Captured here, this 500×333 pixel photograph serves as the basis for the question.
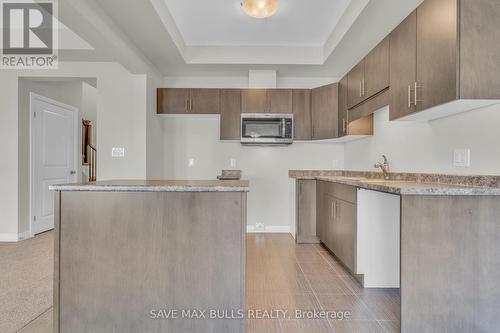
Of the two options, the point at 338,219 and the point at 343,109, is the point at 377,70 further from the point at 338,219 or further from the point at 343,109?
the point at 338,219

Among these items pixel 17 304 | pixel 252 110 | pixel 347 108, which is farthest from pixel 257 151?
pixel 17 304

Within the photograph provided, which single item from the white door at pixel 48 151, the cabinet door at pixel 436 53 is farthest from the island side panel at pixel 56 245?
the white door at pixel 48 151

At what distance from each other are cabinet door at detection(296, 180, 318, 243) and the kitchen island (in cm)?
227

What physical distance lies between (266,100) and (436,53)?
7.91ft

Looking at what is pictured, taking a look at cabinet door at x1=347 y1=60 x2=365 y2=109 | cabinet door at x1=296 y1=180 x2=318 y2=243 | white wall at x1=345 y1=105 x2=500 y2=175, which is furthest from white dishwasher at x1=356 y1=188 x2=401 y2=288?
cabinet door at x1=296 y1=180 x2=318 y2=243

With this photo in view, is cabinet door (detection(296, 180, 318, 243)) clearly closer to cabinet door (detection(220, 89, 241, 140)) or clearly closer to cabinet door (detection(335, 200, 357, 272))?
cabinet door (detection(335, 200, 357, 272))

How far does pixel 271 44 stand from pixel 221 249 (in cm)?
298

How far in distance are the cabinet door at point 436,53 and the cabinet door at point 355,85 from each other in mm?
960

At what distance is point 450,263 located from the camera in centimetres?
164

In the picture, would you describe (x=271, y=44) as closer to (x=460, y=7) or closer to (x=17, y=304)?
(x=460, y=7)

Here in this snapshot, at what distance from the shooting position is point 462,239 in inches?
63.9

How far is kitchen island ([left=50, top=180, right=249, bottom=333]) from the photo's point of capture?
5.15ft

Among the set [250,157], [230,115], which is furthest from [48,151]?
[250,157]

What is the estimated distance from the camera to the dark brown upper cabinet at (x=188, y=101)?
4.02 metres
